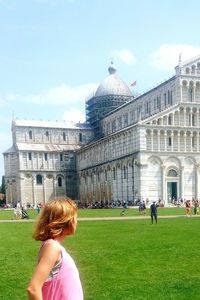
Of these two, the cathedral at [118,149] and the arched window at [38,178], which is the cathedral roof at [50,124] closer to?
the cathedral at [118,149]

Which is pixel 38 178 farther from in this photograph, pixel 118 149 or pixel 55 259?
pixel 55 259

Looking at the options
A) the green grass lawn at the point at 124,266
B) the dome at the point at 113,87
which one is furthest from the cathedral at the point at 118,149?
the green grass lawn at the point at 124,266

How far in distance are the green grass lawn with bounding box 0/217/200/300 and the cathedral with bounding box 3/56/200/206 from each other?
138ft

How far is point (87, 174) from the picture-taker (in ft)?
273

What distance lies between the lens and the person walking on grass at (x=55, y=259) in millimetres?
3109

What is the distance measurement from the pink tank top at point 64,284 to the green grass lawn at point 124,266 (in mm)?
5760

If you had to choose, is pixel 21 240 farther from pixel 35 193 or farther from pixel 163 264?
pixel 35 193

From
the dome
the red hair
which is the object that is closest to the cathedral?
the dome

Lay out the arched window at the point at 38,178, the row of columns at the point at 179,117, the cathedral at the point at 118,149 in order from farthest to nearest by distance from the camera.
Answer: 1. the arched window at the point at 38,178
2. the row of columns at the point at 179,117
3. the cathedral at the point at 118,149

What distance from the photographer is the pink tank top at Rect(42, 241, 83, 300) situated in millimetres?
3215

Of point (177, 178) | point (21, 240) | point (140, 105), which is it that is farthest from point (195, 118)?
point (21, 240)

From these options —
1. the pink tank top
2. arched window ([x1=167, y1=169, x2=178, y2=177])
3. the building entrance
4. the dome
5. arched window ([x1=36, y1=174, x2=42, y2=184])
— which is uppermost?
the dome

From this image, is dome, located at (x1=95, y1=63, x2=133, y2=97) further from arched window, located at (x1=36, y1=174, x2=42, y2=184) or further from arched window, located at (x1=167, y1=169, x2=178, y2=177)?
arched window, located at (x1=167, y1=169, x2=178, y2=177)

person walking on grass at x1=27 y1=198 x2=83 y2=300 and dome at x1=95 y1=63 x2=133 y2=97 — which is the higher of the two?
dome at x1=95 y1=63 x2=133 y2=97
